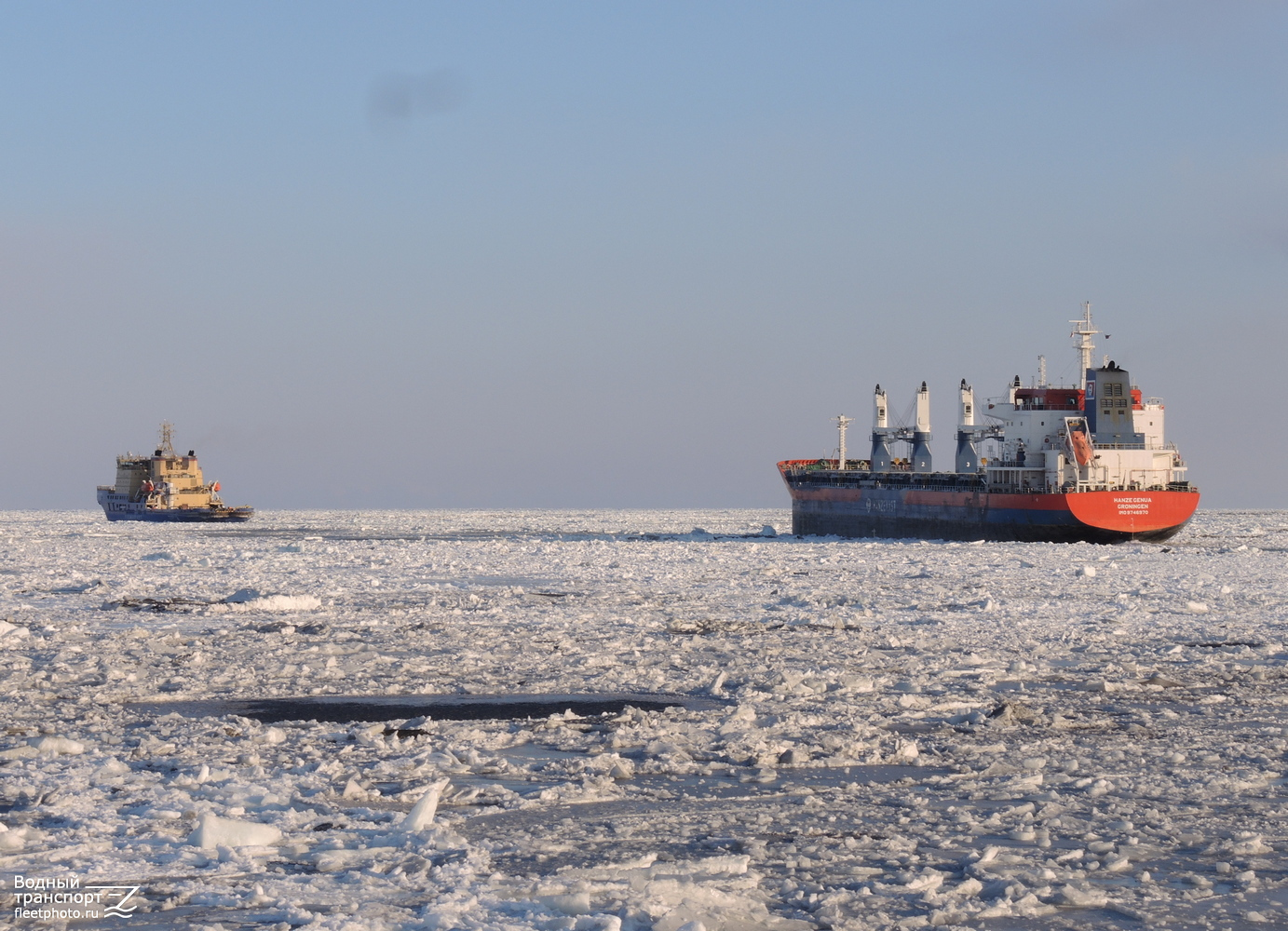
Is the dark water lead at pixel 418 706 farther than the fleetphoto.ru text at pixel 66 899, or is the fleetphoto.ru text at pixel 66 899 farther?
the dark water lead at pixel 418 706

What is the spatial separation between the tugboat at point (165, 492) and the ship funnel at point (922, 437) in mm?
48483

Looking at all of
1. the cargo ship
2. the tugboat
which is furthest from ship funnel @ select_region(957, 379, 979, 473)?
the tugboat

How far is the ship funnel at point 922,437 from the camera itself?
2334 inches

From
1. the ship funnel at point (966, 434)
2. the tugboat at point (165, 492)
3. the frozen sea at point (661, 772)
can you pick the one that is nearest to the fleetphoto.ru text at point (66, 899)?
the frozen sea at point (661, 772)

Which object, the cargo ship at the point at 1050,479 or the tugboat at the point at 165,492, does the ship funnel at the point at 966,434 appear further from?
the tugboat at the point at 165,492

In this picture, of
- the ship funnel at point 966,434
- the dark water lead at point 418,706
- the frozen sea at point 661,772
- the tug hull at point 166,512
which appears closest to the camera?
the frozen sea at point 661,772

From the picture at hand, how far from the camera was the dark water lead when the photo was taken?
9.50 metres

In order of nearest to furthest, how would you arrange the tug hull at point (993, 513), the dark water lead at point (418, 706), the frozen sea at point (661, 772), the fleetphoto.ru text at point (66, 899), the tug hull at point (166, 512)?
the fleetphoto.ru text at point (66, 899)
the frozen sea at point (661, 772)
the dark water lead at point (418, 706)
the tug hull at point (993, 513)
the tug hull at point (166, 512)

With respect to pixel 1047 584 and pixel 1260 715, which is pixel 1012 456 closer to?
pixel 1047 584

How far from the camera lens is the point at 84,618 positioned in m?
17.1

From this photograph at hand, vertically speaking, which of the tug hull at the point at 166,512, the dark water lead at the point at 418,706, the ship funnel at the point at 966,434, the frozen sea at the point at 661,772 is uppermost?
the ship funnel at the point at 966,434

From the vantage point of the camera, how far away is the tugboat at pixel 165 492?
84938 mm

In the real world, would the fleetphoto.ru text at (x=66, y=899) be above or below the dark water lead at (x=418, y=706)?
above

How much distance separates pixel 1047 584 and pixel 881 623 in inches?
326
